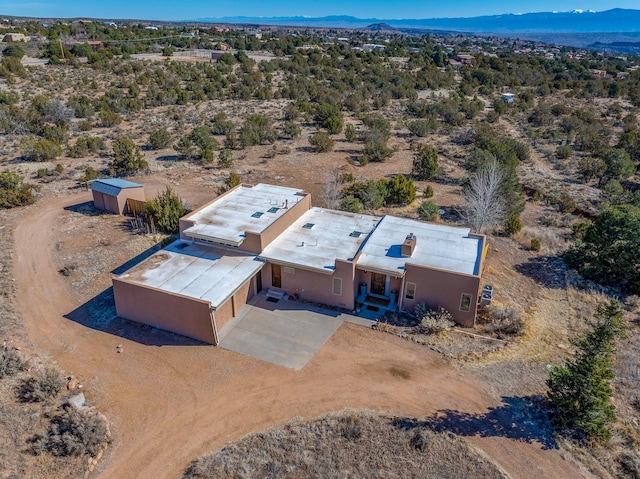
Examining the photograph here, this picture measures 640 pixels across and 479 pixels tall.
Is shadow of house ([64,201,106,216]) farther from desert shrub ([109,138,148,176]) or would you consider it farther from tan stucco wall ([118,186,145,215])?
desert shrub ([109,138,148,176])

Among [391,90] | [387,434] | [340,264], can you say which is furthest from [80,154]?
[391,90]

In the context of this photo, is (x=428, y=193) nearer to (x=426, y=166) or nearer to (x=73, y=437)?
(x=426, y=166)

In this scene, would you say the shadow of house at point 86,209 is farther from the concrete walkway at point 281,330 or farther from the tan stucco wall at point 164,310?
the concrete walkway at point 281,330

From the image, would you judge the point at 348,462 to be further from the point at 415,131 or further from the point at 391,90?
the point at 391,90

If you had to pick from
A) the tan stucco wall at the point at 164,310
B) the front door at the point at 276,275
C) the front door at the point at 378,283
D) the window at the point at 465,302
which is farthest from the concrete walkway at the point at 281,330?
the window at the point at 465,302

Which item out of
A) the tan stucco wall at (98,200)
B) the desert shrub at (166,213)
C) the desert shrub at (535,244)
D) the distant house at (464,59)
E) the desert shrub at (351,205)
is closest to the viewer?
the desert shrub at (535,244)

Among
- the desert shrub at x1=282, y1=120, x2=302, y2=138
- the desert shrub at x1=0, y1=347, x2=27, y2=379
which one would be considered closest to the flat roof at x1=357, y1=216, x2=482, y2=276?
the desert shrub at x1=0, y1=347, x2=27, y2=379
